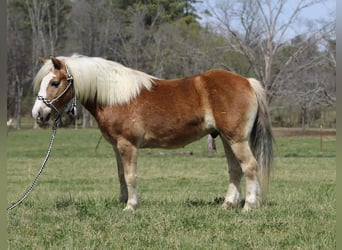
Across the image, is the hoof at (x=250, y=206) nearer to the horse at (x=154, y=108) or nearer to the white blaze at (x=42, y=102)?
the horse at (x=154, y=108)

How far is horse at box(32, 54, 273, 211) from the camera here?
6.41 m

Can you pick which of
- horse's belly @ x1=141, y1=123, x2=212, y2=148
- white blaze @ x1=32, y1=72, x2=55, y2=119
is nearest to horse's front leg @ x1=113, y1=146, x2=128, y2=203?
horse's belly @ x1=141, y1=123, x2=212, y2=148

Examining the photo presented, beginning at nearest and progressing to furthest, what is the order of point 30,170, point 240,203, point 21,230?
1. point 21,230
2. point 240,203
3. point 30,170

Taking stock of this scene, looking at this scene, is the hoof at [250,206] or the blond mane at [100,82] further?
the blond mane at [100,82]

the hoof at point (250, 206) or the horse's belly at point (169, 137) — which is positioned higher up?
the horse's belly at point (169, 137)

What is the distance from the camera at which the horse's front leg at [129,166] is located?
21.1 ft

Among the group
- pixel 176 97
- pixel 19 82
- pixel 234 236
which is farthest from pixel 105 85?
pixel 19 82

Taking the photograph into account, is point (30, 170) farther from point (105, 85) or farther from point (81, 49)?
point (81, 49)

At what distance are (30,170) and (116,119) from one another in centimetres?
1099

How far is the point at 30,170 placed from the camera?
16562 mm

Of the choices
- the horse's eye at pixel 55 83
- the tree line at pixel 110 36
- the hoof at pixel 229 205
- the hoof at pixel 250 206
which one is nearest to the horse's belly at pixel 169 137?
the hoof at pixel 229 205

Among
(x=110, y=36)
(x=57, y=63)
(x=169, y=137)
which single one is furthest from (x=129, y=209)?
(x=110, y=36)

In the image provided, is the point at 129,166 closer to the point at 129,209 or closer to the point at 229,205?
the point at 129,209

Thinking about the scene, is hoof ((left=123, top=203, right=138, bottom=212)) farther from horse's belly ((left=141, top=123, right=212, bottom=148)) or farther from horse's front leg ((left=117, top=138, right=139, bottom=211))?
horse's belly ((left=141, top=123, right=212, bottom=148))
